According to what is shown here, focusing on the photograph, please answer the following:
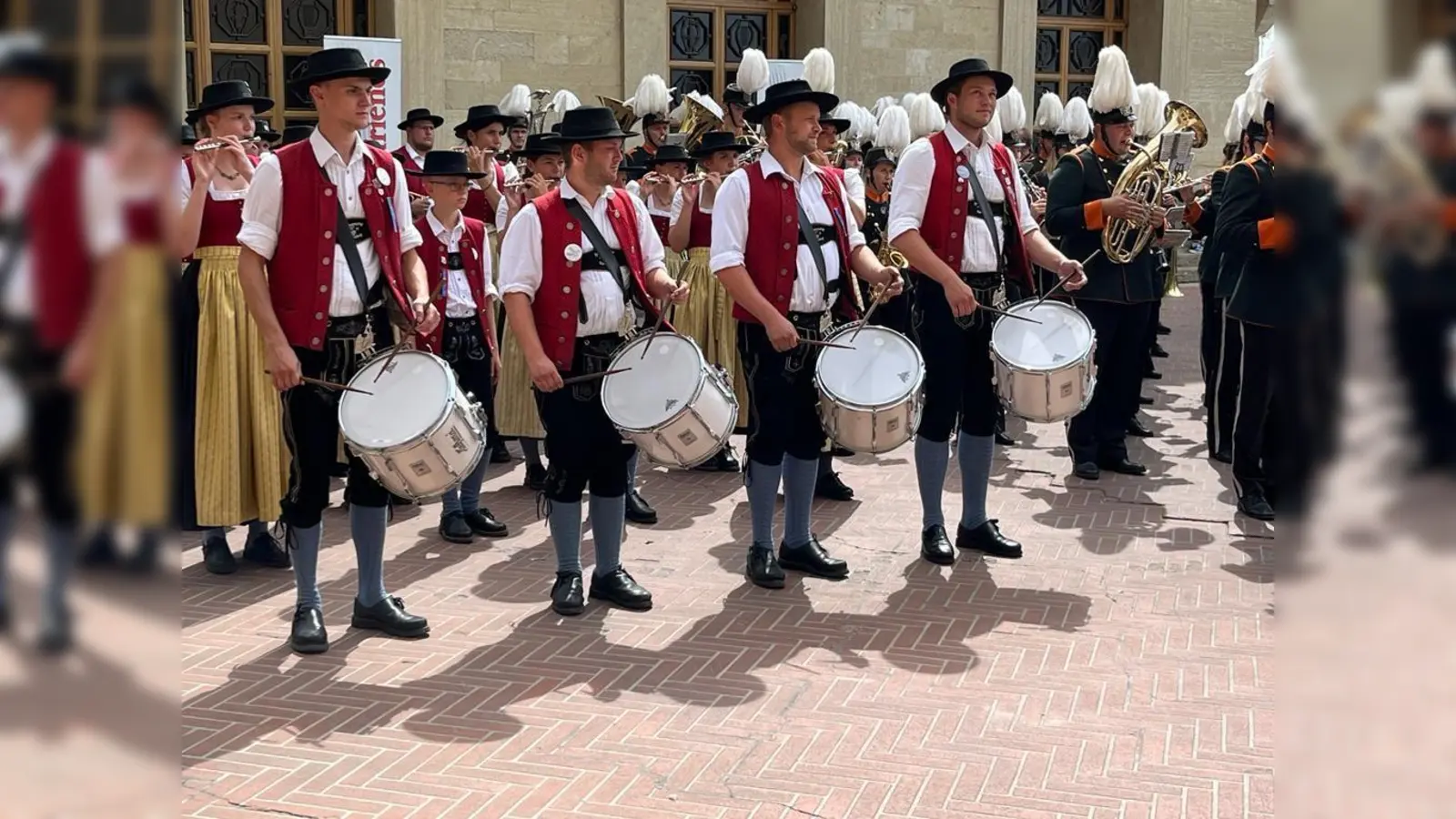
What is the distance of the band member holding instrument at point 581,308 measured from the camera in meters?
5.57

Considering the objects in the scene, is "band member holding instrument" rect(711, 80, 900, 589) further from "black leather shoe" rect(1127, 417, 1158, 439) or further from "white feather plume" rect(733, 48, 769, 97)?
"white feather plume" rect(733, 48, 769, 97)

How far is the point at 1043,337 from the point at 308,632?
121 inches

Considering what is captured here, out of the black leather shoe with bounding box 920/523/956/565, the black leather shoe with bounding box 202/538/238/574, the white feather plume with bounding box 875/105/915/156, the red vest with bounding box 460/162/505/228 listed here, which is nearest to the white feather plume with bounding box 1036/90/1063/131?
the white feather plume with bounding box 875/105/915/156

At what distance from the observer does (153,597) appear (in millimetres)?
881

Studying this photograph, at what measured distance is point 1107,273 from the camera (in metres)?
8.35

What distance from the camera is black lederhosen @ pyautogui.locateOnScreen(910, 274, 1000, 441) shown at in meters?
6.37

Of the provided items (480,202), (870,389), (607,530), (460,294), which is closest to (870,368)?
(870,389)

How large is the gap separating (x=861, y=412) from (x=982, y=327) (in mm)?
1001

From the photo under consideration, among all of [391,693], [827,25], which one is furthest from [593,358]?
[827,25]

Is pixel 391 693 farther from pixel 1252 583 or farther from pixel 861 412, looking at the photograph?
pixel 1252 583

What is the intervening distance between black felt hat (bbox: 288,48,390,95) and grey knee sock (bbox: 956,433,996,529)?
302cm

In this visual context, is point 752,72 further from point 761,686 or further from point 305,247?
point 761,686

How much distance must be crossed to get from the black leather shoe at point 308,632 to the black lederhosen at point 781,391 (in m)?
1.89

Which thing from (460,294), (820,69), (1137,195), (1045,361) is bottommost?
(1045,361)
